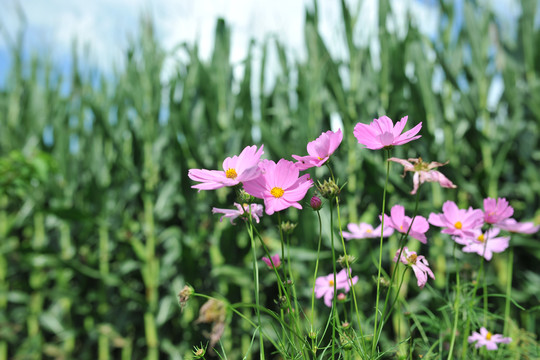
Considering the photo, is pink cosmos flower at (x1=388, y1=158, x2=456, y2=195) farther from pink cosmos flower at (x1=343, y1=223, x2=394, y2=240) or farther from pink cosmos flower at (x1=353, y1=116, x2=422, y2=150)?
pink cosmos flower at (x1=343, y1=223, x2=394, y2=240)

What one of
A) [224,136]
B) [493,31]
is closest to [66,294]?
[224,136]

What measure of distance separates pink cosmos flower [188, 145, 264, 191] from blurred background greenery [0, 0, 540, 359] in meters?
0.71

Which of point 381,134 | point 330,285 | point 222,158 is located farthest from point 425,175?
point 222,158

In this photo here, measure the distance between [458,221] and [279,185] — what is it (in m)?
0.22

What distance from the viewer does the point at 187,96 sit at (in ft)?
4.50

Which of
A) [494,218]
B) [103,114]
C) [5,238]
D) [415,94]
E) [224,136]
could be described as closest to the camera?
[494,218]

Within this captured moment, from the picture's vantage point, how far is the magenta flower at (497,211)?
1.39 ft

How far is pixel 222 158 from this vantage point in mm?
1333

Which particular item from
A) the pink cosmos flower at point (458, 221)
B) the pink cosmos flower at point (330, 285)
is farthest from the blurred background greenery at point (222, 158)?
the pink cosmos flower at point (458, 221)

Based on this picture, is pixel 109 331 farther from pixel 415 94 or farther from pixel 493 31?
pixel 493 31

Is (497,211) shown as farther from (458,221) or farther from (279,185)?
(279,185)

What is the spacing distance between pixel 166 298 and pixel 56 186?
0.66 meters

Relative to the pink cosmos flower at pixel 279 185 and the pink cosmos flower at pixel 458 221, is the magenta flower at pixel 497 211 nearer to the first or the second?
the pink cosmos flower at pixel 458 221

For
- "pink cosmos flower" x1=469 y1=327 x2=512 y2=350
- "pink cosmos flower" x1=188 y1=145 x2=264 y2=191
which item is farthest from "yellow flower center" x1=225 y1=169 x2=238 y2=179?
"pink cosmos flower" x1=469 y1=327 x2=512 y2=350
